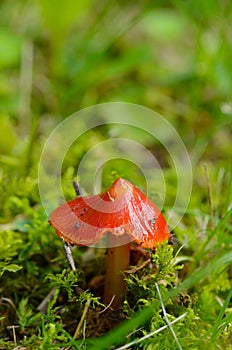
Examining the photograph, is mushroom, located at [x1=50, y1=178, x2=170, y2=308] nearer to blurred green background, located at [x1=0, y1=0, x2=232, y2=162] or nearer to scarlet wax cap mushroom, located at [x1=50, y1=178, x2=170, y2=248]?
scarlet wax cap mushroom, located at [x1=50, y1=178, x2=170, y2=248]

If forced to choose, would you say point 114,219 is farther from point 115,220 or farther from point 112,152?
point 112,152

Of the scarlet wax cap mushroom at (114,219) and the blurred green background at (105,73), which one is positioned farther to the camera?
the blurred green background at (105,73)

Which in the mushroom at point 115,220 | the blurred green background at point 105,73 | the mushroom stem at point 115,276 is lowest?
the mushroom stem at point 115,276

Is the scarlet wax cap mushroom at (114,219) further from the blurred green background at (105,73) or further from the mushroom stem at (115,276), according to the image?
the blurred green background at (105,73)

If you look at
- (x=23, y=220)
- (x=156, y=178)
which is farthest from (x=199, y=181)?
(x=23, y=220)

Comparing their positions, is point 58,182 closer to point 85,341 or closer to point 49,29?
point 85,341

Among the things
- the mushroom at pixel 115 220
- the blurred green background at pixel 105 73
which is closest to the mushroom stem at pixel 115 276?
the mushroom at pixel 115 220

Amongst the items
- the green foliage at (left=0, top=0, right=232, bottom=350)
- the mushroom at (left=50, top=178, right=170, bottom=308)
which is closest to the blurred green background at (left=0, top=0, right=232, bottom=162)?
the green foliage at (left=0, top=0, right=232, bottom=350)
